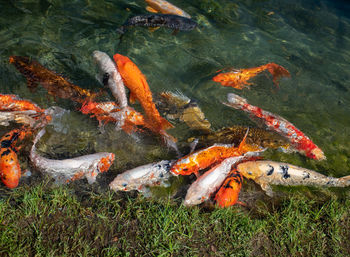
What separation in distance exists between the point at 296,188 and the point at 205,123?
180 centimetres

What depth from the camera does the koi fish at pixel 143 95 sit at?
4.62m

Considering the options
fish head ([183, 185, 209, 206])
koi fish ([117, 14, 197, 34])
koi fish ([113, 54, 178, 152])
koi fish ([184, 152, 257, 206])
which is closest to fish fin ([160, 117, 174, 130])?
koi fish ([113, 54, 178, 152])

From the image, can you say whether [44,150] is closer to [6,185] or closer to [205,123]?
[6,185]

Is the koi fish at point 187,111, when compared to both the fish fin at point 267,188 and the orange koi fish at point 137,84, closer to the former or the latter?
the orange koi fish at point 137,84

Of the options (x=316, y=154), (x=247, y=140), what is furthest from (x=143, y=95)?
(x=316, y=154)

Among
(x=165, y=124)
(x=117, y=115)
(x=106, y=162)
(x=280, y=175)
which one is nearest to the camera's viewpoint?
(x=106, y=162)

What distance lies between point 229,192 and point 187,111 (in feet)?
5.95

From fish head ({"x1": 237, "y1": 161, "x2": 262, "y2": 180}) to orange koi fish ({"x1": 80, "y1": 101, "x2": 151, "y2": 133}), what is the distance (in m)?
1.60

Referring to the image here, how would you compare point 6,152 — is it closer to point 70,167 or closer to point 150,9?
point 70,167

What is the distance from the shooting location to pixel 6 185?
3600 millimetres

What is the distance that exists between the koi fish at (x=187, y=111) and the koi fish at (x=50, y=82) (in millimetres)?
1401

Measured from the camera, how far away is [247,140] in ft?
15.3

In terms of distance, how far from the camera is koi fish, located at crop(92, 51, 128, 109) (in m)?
4.82

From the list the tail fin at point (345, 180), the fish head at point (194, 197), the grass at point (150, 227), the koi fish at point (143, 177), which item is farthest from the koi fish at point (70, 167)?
the tail fin at point (345, 180)
